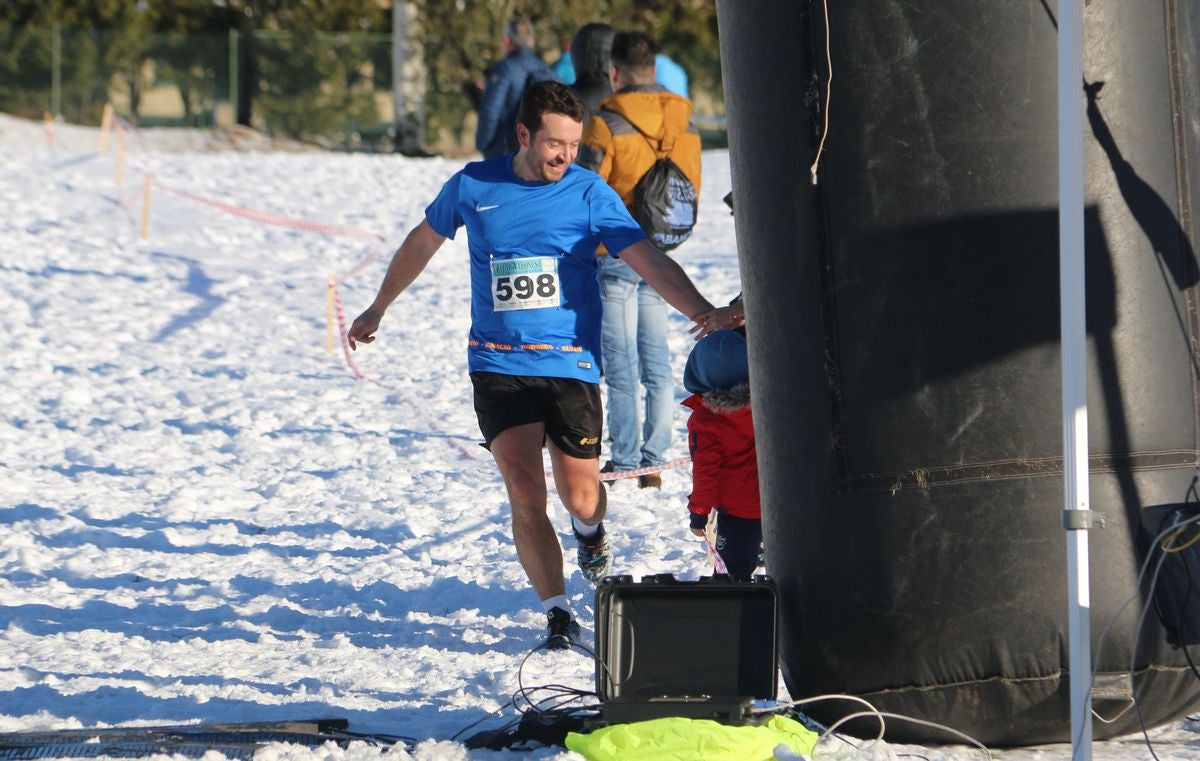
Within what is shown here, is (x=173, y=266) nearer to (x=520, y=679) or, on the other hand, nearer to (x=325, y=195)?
(x=325, y=195)

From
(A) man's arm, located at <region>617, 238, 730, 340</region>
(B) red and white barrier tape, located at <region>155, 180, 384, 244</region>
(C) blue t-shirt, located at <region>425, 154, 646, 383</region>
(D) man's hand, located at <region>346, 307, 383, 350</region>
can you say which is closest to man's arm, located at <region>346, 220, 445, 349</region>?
(D) man's hand, located at <region>346, 307, 383, 350</region>

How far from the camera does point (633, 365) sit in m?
7.59

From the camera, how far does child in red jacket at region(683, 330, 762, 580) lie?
5.30 m

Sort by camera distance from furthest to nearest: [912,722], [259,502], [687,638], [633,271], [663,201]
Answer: [259,502] → [663,201] → [633,271] → [687,638] → [912,722]

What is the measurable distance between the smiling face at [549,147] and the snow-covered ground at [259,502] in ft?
5.24

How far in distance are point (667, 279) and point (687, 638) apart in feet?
4.21

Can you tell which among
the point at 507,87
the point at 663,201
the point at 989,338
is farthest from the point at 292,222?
the point at 989,338

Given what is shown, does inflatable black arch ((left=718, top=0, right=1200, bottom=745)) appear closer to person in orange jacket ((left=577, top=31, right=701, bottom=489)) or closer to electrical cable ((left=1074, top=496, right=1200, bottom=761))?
electrical cable ((left=1074, top=496, right=1200, bottom=761))

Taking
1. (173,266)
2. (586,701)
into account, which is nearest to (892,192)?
(586,701)

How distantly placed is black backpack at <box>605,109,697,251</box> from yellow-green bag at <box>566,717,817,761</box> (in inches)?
137

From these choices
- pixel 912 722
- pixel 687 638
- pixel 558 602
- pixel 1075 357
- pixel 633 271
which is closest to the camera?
pixel 1075 357

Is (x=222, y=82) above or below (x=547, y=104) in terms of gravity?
above

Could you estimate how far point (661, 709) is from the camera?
13.8 ft

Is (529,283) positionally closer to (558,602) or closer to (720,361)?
(720,361)
